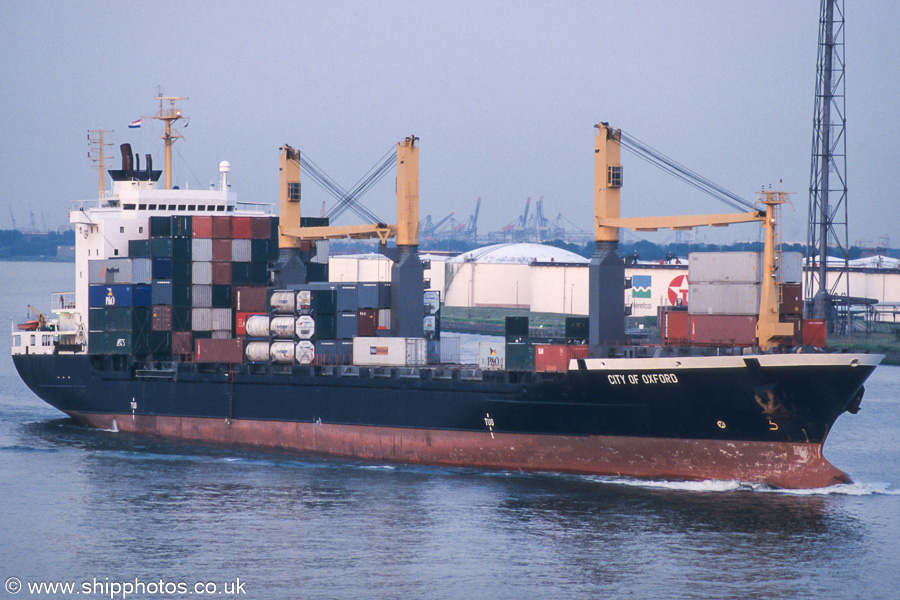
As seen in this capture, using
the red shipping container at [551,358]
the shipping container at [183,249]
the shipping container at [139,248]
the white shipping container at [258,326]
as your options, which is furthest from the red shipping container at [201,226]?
the red shipping container at [551,358]

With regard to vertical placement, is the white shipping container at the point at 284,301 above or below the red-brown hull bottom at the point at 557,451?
above

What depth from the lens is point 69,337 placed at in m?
47.2

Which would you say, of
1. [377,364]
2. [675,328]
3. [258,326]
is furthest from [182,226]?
[675,328]

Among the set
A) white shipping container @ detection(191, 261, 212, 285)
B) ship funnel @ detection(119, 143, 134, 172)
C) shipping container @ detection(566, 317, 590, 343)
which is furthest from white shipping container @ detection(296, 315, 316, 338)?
ship funnel @ detection(119, 143, 134, 172)

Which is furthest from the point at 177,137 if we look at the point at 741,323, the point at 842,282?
the point at 842,282

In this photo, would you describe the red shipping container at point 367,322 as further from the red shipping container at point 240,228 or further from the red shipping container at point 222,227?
the red shipping container at point 222,227

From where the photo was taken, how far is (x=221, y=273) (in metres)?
43.3

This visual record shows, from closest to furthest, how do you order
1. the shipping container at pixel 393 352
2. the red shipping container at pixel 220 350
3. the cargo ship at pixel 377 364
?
the cargo ship at pixel 377 364 → the shipping container at pixel 393 352 → the red shipping container at pixel 220 350

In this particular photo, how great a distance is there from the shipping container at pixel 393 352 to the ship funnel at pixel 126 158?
1645cm

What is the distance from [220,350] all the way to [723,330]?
1940cm

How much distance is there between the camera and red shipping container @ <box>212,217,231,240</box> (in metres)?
43.1

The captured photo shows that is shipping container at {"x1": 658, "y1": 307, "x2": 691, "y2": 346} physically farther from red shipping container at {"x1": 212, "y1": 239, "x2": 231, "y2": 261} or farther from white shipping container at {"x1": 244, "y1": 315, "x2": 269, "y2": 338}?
red shipping container at {"x1": 212, "y1": 239, "x2": 231, "y2": 261}

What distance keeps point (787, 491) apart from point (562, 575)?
Answer: 407 inches

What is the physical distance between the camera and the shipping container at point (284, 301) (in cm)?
3984
